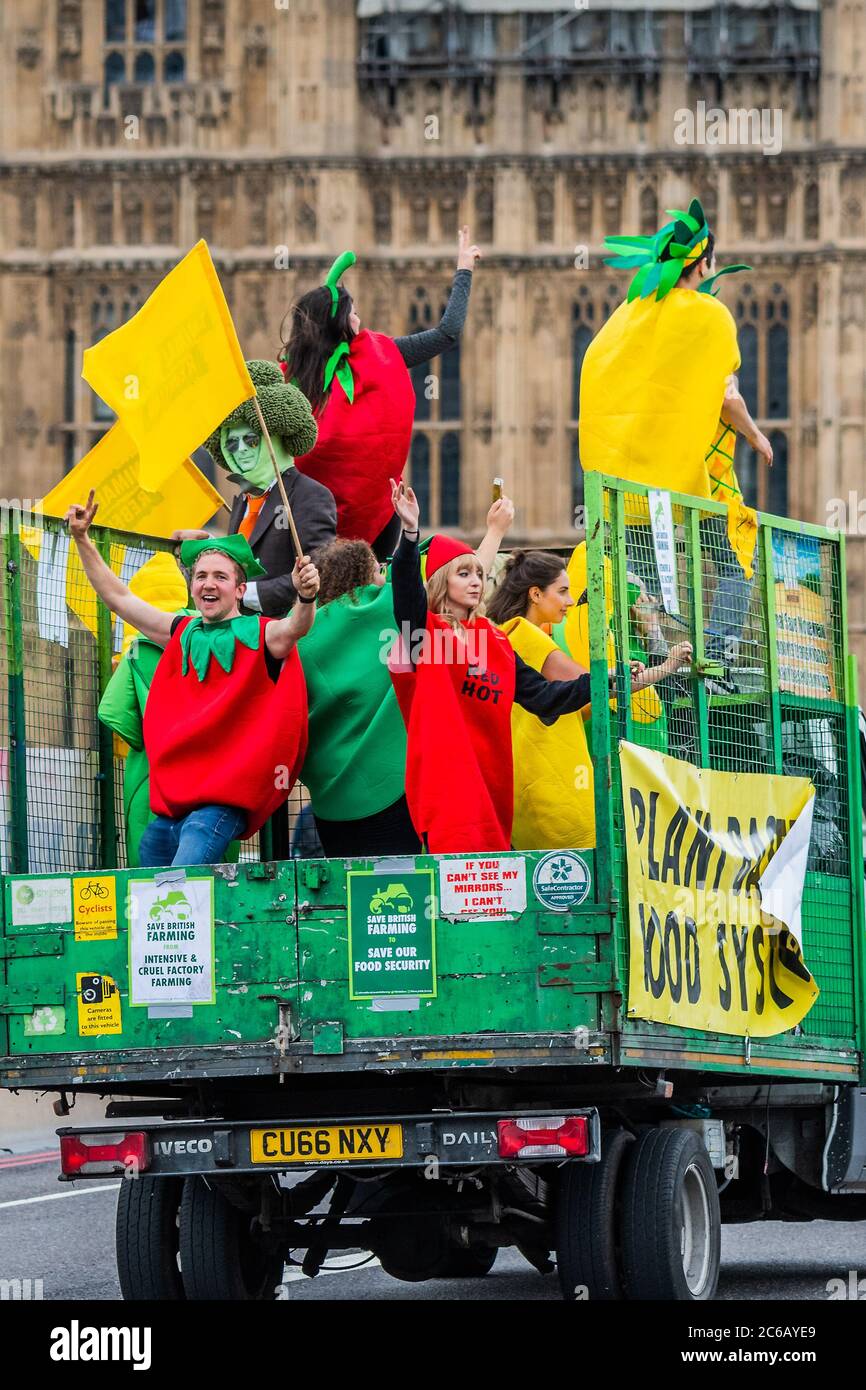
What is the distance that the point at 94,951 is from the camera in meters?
7.34

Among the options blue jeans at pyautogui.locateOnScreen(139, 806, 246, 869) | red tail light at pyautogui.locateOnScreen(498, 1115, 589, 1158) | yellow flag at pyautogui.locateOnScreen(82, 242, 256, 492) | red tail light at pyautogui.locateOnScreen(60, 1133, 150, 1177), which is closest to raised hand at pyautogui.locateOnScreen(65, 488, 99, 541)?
yellow flag at pyautogui.locateOnScreen(82, 242, 256, 492)

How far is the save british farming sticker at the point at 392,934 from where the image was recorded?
702cm

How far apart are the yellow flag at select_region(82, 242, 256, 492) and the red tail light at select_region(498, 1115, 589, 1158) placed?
217 cm

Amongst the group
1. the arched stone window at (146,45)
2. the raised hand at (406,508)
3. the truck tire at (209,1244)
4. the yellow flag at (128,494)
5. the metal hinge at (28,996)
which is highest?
the arched stone window at (146,45)

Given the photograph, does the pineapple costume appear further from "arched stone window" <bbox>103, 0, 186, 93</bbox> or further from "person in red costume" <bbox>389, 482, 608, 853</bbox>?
"arched stone window" <bbox>103, 0, 186, 93</bbox>

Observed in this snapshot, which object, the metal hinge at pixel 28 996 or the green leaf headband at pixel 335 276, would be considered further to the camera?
the green leaf headband at pixel 335 276

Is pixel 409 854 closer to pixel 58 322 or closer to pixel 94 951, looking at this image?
pixel 94 951

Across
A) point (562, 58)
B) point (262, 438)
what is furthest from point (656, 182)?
point (262, 438)

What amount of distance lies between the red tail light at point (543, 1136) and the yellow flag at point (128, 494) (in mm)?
2816

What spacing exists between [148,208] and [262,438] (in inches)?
1214

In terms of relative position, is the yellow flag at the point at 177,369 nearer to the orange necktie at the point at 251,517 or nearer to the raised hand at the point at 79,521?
the raised hand at the point at 79,521

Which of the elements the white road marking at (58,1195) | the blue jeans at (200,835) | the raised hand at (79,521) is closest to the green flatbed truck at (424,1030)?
the blue jeans at (200,835)
